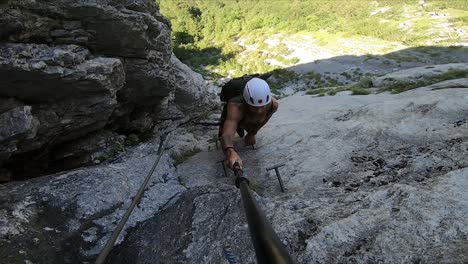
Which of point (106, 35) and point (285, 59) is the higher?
point (106, 35)

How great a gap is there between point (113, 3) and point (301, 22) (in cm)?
9489

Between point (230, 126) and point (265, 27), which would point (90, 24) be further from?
point (265, 27)

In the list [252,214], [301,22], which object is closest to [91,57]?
[252,214]

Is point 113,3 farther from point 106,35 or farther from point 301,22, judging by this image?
point 301,22

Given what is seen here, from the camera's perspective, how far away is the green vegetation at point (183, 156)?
904 centimetres

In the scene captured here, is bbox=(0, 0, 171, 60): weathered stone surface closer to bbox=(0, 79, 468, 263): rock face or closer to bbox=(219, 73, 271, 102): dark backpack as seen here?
bbox=(219, 73, 271, 102): dark backpack

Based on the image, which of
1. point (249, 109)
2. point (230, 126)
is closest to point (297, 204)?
point (230, 126)

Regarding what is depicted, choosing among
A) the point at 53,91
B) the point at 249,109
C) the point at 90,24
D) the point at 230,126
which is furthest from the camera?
the point at 249,109

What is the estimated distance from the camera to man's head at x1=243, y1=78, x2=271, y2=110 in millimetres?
7723

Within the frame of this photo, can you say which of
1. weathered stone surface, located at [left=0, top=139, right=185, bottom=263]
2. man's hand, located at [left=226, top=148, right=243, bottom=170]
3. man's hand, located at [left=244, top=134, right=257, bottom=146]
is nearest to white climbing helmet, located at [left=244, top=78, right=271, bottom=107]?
man's hand, located at [left=226, top=148, right=243, bottom=170]

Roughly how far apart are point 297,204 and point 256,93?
309cm

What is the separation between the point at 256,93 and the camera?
25.3ft

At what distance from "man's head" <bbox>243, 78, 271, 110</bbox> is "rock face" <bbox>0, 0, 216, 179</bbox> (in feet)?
9.83

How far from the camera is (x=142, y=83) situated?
10.3m
